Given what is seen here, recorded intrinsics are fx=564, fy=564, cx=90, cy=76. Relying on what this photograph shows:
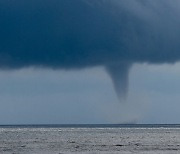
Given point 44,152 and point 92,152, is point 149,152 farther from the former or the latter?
point 44,152

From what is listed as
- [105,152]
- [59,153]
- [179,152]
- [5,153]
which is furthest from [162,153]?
[5,153]

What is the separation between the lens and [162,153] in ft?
148

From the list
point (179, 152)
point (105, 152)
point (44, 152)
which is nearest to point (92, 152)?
point (105, 152)

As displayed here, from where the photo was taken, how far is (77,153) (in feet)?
150

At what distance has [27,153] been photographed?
150 feet

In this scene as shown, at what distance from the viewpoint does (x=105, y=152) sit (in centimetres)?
4634

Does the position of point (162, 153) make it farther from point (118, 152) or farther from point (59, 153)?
point (59, 153)

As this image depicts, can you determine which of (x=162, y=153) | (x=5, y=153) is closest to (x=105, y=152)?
(x=162, y=153)

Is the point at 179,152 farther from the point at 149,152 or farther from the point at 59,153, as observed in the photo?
the point at 59,153

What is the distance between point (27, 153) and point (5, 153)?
69.9 inches

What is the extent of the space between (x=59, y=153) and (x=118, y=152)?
4933mm

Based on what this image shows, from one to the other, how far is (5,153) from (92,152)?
23.2ft

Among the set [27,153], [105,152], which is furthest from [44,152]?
[105,152]

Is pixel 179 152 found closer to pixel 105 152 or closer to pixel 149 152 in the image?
pixel 149 152
